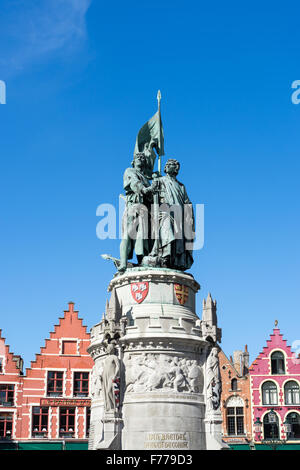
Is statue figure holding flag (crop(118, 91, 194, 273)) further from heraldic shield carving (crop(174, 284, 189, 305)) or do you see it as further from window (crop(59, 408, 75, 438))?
window (crop(59, 408, 75, 438))

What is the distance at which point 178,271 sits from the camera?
897 inches

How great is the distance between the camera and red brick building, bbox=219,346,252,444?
5231 centimetres

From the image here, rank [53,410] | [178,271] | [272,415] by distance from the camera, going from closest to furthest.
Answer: [178,271]
[53,410]
[272,415]

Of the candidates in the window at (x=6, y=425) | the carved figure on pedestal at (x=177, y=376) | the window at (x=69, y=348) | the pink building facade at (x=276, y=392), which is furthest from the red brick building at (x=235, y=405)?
the carved figure on pedestal at (x=177, y=376)

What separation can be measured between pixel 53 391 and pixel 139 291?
30701mm

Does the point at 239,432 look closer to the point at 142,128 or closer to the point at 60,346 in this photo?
the point at 60,346

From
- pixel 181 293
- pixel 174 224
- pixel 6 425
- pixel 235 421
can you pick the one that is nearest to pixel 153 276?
pixel 181 293

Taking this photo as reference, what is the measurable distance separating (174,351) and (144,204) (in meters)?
6.40

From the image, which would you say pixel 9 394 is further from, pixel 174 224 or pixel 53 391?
pixel 174 224

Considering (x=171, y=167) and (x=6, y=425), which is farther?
(x=6, y=425)

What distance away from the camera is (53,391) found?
49625 millimetres

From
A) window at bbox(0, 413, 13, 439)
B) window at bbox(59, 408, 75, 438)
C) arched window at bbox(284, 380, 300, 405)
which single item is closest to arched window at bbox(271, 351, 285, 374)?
arched window at bbox(284, 380, 300, 405)
